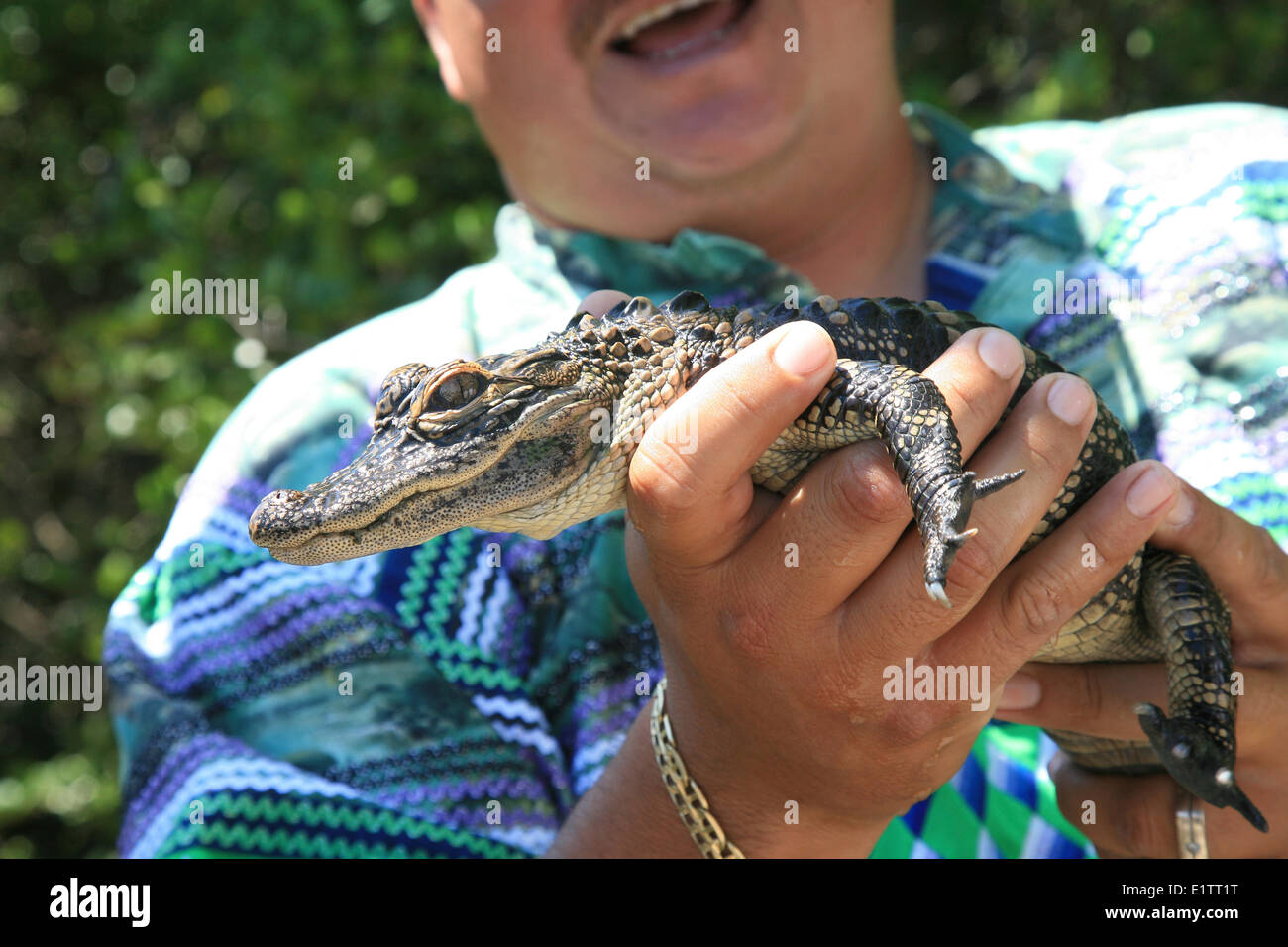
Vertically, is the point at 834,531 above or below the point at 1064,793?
above

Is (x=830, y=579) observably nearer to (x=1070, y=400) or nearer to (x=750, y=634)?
(x=750, y=634)

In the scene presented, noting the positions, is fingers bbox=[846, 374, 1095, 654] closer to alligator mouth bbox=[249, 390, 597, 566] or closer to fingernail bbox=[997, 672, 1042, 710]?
fingernail bbox=[997, 672, 1042, 710]

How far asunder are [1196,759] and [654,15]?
1612 mm

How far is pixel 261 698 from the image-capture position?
211 cm

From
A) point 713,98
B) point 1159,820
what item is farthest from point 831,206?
point 1159,820

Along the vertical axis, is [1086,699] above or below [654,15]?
below

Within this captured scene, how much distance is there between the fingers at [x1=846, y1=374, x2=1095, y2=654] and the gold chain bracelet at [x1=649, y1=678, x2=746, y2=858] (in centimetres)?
41

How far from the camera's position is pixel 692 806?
1865 mm

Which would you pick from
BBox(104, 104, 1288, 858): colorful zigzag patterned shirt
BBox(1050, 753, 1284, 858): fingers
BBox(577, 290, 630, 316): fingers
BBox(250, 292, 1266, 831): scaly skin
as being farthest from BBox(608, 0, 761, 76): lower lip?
BBox(1050, 753, 1284, 858): fingers

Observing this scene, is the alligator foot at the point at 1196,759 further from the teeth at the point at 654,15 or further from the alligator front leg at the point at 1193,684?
the teeth at the point at 654,15

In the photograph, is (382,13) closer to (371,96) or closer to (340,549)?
(371,96)

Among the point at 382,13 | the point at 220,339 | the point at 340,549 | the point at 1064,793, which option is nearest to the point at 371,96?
the point at 382,13
